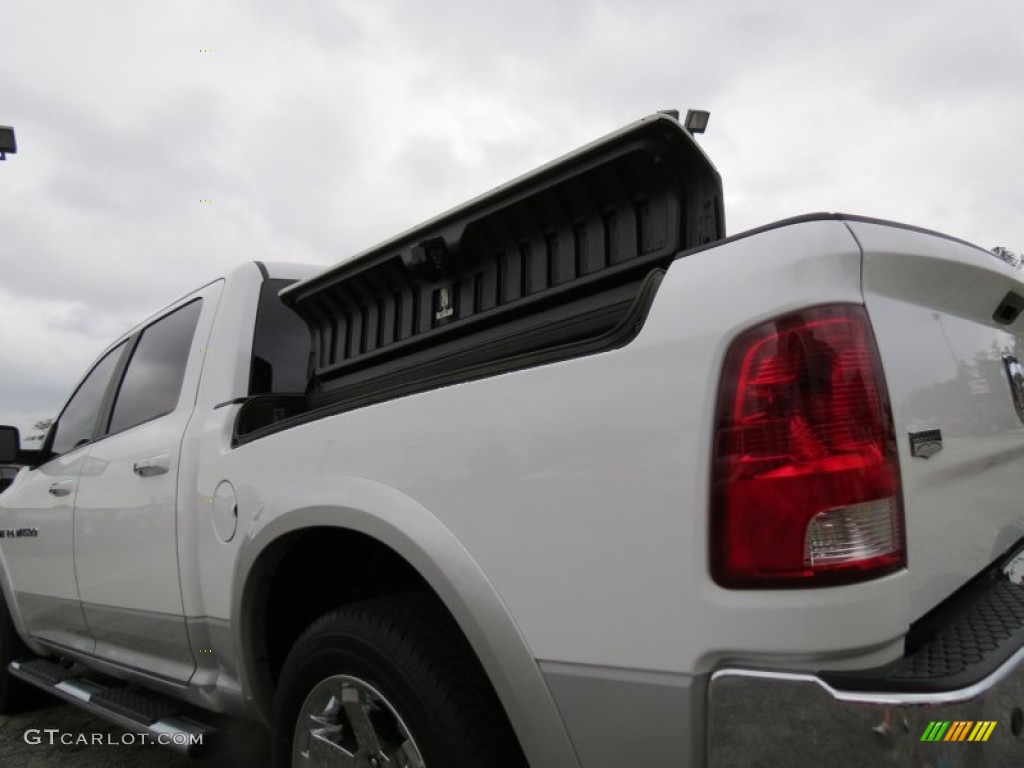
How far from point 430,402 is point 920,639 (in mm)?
1094

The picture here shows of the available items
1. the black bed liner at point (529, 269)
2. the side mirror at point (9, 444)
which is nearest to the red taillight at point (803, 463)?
the black bed liner at point (529, 269)

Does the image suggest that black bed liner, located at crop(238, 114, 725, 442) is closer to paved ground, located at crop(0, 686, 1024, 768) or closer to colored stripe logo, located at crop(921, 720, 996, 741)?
paved ground, located at crop(0, 686, 1024, 768)

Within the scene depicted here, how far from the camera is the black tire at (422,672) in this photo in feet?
5.03

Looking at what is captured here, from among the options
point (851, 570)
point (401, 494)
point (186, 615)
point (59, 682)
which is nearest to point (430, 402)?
point (401, 494)

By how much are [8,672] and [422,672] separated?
3.82 metres

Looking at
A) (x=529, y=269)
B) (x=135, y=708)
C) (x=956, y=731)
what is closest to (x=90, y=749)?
(x=135, y=708)

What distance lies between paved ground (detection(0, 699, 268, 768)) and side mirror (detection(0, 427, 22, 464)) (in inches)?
56.8

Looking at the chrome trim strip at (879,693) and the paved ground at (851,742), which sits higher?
the chrome trim strip at (879,693)

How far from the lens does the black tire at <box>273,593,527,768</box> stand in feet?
5.03

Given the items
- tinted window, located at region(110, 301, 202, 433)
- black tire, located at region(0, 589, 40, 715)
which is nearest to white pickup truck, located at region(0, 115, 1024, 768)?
tinted window, located at region(110, 301, 202, 433)

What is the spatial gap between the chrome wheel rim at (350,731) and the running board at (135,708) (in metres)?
0.65

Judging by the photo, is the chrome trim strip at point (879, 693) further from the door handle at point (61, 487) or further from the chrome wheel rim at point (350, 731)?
the door handle at point (61, 487)

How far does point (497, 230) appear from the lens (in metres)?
2.18

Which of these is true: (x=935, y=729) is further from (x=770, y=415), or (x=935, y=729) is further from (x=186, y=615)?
(x=186, y=615)
